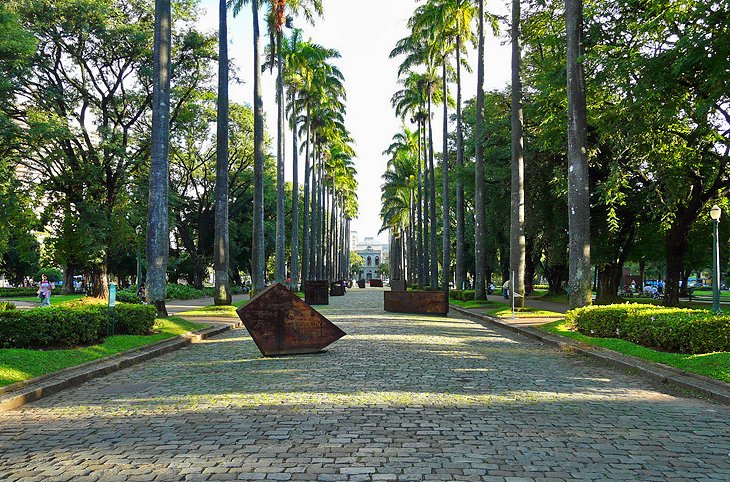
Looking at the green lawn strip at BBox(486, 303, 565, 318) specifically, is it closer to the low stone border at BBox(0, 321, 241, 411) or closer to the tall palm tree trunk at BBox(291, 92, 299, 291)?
the low stone border at BBox(0, 321, 241, 411)

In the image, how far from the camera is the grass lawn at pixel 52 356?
8914 millimetres

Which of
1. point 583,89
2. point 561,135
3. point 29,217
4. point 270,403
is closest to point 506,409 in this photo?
point 270,403

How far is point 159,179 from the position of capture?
17.8 meters

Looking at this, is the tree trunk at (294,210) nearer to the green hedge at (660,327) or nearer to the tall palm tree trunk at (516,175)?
the tall palm tree trunk at (516,175)

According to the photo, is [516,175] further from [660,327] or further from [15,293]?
[15,293]

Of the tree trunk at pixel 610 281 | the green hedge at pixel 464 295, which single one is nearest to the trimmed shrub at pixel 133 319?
the green hedge at pixel 464 295

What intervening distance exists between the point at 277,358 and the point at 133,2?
24.7 m

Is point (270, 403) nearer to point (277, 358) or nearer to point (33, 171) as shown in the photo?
point (277, 358)

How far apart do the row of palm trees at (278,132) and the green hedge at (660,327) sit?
1213 centimetres

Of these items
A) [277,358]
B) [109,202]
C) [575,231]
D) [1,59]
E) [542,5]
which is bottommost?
[277,358]

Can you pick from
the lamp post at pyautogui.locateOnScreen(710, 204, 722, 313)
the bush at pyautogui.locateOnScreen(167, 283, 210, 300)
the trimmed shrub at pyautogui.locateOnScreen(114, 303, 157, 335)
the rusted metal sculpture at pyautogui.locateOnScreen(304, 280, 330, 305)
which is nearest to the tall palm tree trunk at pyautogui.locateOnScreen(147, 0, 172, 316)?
the trimmed shrub at pyautogui.locateOnScreen(114, 303, 157, 335)

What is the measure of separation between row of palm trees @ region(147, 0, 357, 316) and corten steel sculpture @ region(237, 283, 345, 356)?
7147mm

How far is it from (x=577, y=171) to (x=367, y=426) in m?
13.3

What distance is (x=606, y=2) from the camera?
18.0 m
